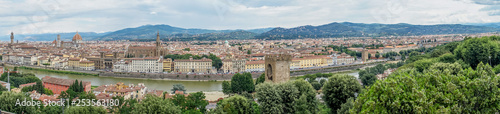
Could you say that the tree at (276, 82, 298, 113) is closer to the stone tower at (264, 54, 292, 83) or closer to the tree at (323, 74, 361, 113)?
the tree at (323, 74, 361, 113)

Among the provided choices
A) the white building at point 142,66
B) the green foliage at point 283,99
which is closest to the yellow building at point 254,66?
the white building at point 142,66

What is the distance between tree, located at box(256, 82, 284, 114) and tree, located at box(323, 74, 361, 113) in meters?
1.12

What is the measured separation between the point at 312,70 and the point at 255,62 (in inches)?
168

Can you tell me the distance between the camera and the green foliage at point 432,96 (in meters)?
4.79

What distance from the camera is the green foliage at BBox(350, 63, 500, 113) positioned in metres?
4.79

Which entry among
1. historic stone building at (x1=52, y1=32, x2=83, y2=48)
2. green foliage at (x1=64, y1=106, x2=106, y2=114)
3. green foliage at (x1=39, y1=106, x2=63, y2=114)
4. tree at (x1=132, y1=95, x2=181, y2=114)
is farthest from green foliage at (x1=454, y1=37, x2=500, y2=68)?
historic stone building at (x1=52, y1=32, x2=83, y2=48)

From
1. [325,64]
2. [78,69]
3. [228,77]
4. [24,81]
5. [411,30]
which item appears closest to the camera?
[24,81]

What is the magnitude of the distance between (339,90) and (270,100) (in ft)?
5.24

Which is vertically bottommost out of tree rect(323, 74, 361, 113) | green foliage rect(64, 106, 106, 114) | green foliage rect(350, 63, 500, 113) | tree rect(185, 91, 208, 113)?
tree rect(185, 91, 208, 113)

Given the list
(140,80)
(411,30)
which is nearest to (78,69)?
(140,80)

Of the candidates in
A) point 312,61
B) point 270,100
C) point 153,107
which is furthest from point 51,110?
point 312,61

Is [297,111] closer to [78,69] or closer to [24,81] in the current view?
[24,81]

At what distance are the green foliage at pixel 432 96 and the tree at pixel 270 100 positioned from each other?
11.2 feet

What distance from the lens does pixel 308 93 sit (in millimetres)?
9203
